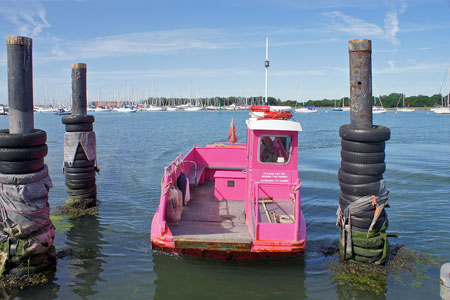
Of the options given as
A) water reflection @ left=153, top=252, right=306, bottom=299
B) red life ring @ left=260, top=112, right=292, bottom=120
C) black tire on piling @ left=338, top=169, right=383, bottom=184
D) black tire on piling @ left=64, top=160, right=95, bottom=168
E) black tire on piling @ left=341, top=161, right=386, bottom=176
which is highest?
red life ring @ left=260, top=112, right=292, bottom=120

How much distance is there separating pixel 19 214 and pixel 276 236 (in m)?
4.89

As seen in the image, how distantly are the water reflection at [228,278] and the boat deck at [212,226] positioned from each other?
790 millimetres

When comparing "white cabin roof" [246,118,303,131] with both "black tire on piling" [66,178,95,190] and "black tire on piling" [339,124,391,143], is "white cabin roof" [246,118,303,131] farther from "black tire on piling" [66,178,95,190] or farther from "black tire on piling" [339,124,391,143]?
"black tire on piling" [66,178,95,190]

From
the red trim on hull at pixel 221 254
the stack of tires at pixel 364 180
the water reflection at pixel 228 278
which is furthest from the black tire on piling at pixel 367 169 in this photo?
the water reflection at pixel 228 278

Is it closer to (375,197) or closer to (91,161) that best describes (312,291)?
(375,197)

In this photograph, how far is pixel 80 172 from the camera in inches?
481

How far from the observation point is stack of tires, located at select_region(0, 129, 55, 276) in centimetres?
727

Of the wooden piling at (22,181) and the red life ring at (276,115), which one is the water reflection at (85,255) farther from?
the red life ring at (276,115)

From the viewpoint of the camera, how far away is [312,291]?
809 centimetres

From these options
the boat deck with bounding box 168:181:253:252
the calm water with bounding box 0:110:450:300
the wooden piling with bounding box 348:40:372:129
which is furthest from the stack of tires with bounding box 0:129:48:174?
the wooden piling with bounding box 348:40:372:129

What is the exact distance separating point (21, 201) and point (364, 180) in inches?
255

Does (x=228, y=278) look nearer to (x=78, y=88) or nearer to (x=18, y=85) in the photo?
(x=18, y=85)

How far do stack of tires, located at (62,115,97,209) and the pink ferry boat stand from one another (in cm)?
320

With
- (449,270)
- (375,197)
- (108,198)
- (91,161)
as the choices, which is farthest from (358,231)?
(108,198)
